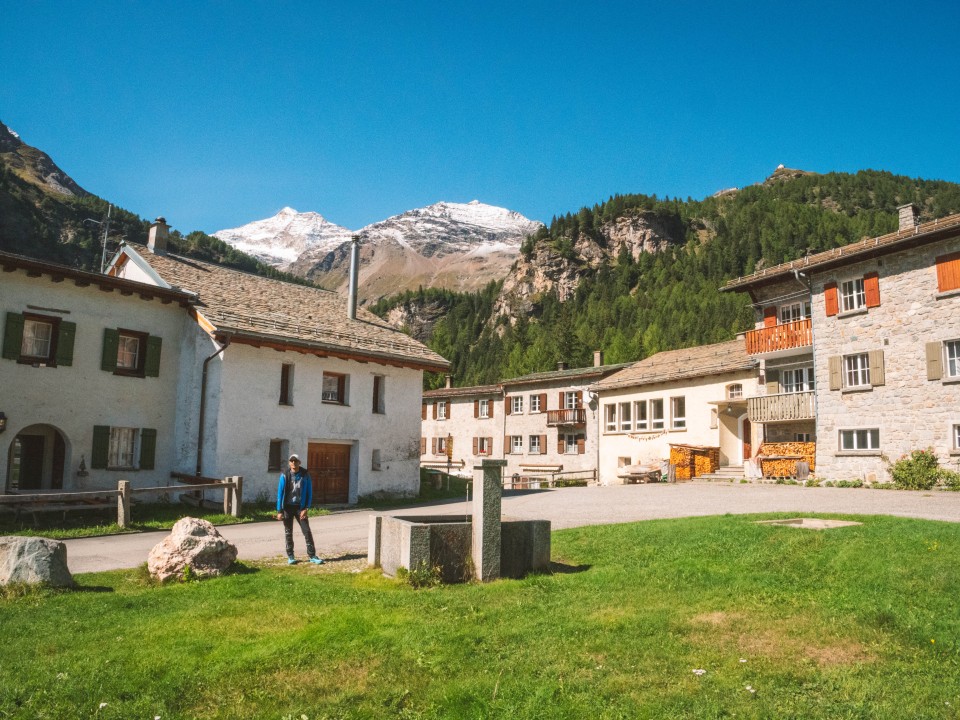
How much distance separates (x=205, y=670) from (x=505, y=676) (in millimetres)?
2445

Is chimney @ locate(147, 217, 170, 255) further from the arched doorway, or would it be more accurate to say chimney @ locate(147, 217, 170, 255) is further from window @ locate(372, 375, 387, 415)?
window @ locate(372, 375, 387, 415)

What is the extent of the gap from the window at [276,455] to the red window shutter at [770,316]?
74.2 ft

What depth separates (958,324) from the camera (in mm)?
23375

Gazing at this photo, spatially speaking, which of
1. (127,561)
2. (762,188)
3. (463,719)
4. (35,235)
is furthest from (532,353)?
(762,188)

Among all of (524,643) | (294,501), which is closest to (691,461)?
(294,501)

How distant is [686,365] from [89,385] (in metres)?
28.2

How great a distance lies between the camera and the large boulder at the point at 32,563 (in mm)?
8328

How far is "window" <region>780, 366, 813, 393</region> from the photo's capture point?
99.1ft

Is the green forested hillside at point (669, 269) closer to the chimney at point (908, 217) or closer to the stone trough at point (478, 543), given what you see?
the chimney at point (908, 217)

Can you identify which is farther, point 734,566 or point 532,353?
point 532,353

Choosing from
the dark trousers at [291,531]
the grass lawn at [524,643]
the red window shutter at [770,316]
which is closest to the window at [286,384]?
the dark trousers at [291,531]

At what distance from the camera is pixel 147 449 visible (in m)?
20.9

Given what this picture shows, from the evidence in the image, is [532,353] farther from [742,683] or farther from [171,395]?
[742,683]

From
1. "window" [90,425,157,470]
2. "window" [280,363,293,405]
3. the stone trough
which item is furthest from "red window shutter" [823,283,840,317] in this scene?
"window" [90,425,157,470]
